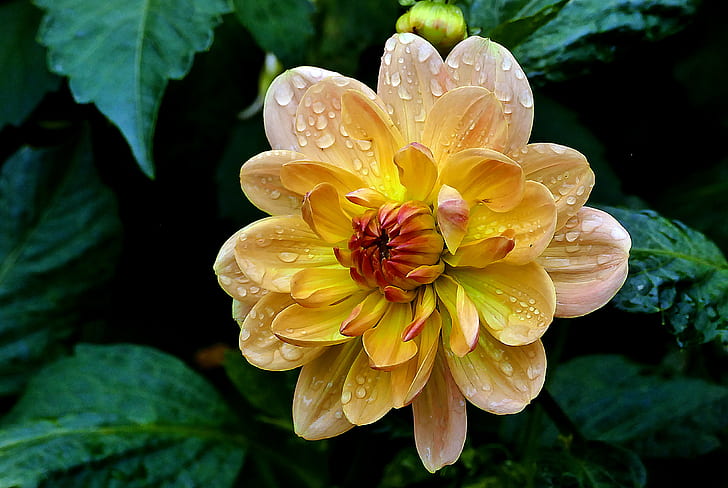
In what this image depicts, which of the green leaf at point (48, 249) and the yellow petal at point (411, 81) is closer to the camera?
the yellow petal at point (411, 81)

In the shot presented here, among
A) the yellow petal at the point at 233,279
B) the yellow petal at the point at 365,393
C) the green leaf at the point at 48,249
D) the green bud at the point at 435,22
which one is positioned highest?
the green bud at the point at 435,22

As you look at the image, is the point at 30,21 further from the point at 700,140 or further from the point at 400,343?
the point at 700,140

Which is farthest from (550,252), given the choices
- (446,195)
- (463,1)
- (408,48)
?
(463,1)

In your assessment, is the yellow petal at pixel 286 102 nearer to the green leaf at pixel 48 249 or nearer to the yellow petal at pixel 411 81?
the yellow petal at pixel 411 81

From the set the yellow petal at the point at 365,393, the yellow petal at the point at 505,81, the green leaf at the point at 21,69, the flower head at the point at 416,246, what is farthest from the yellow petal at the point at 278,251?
the green leaf at the point at 21,69

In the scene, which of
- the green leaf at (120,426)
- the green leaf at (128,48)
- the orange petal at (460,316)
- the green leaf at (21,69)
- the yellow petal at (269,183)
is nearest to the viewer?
the orange petal at (460,316)

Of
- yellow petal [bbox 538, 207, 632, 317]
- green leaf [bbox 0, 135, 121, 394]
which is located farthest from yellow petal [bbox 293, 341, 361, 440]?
green leaf [bbox 0, 135, 121, 394]

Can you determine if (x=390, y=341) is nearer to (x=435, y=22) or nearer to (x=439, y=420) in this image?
(x=439, y=420)

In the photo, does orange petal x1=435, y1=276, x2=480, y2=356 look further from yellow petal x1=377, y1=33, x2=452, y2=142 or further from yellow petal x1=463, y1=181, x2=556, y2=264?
yellow petal x1=377, y1=33, x2=452, y2=142
